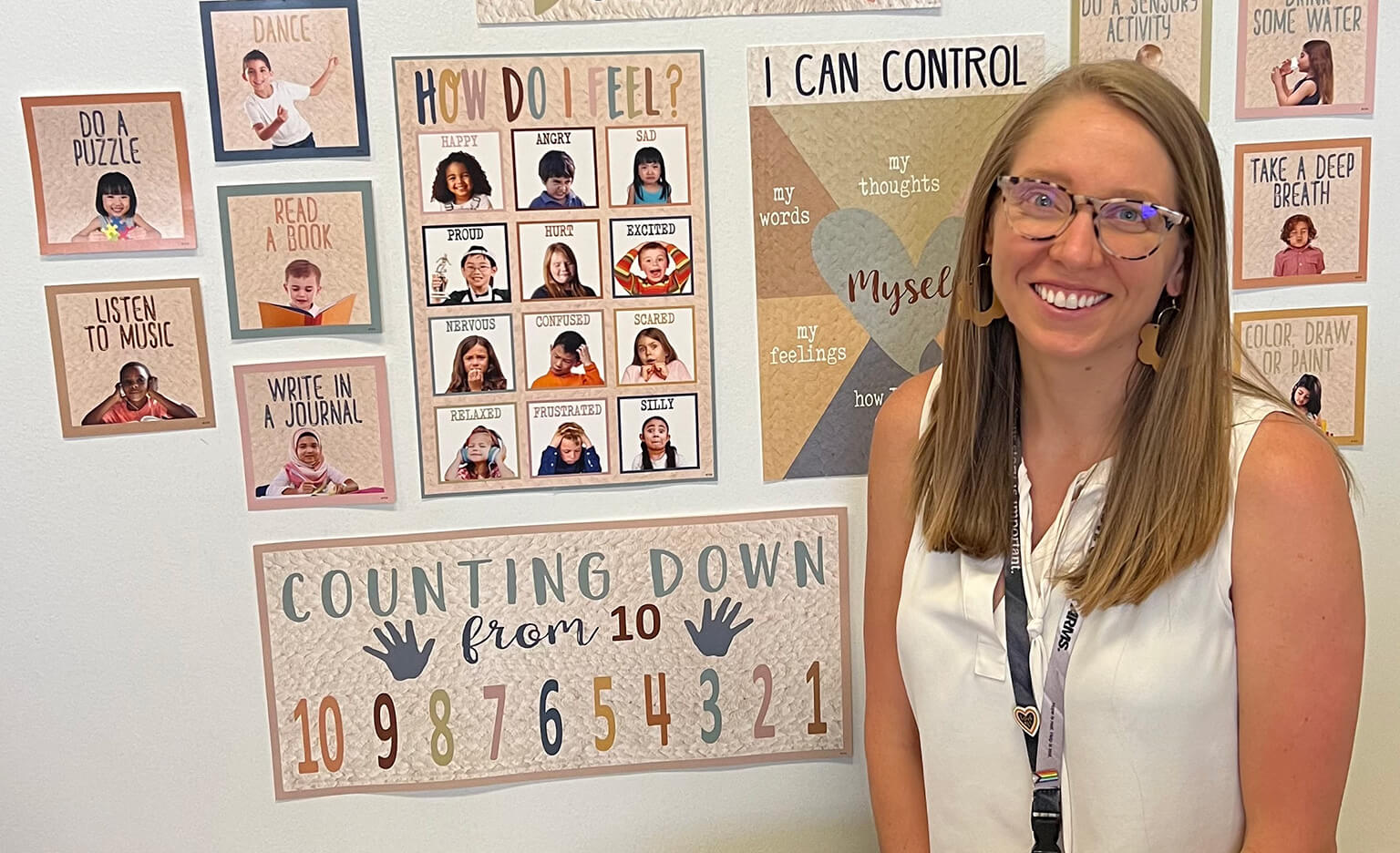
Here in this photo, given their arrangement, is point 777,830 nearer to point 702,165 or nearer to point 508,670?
point 508,670

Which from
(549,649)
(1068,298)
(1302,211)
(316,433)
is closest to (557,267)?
(316,433)

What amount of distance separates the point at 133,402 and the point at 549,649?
0.55 metres

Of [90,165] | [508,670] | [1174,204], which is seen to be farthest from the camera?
[508,670]

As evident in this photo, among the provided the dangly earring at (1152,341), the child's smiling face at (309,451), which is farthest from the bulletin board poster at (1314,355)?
the child's smiling face at (309,451)

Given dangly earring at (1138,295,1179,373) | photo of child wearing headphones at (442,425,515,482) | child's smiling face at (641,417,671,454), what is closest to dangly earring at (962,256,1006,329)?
dangly earring at (1138,295,1179,373)

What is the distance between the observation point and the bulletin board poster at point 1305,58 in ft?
4.24

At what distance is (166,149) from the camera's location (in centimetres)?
123

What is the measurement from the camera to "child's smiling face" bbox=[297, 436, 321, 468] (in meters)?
1.29

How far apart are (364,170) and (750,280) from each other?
45 centimetres

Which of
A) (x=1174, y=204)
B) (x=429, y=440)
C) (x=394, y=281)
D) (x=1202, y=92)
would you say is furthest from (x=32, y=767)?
(x=1202, y=92)

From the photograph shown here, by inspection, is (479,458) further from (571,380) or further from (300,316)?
(300,316)

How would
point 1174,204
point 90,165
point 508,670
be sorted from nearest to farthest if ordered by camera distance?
point 1174,204 → point 90,165 → point 508,670

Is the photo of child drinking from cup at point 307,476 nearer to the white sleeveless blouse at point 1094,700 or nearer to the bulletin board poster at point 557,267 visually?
the bulletin board poster at point 557,267

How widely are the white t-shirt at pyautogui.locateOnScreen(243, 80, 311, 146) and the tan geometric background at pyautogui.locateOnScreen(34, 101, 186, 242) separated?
0.29 ft
